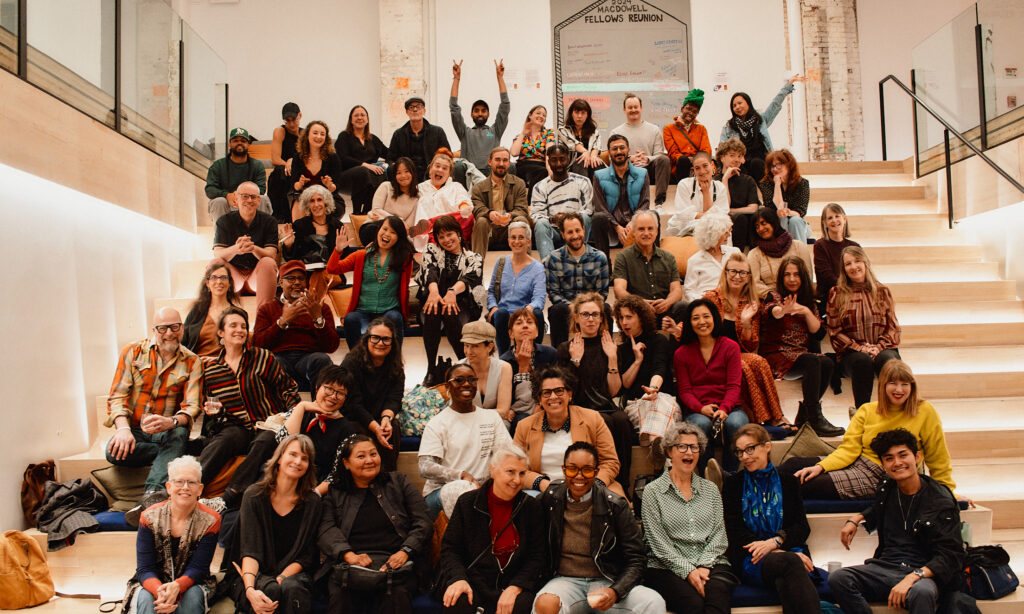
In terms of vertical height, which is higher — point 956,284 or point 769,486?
point 956,284

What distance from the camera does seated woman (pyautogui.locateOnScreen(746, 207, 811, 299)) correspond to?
5883 millimetres

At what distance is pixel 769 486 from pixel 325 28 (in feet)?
28.4

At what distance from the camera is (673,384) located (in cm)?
504

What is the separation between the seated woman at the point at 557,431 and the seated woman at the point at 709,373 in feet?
1.85

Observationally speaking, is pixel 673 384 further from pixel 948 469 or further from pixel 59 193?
pixel 59 193

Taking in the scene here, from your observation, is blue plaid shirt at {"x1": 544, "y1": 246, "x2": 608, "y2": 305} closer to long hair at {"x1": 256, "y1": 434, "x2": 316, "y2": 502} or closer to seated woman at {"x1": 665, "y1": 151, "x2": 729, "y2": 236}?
seated woman at {"x1": 665, "y1": 151, "x2": 729, "y2": 236}

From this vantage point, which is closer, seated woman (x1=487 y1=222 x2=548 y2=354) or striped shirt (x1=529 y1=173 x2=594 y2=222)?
seated woman (x1=487 y1=222 x2=548 y2=354)

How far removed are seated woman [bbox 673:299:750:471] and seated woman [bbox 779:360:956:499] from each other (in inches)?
15.6

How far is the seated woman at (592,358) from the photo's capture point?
479 centimetres

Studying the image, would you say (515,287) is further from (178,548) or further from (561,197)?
(178,548)

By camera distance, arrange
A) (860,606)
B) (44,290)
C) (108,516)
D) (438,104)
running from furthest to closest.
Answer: (438,104), (44,290), (108,516), (860,606)

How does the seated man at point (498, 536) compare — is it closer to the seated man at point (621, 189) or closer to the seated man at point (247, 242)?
the seated man at point (247, 242)

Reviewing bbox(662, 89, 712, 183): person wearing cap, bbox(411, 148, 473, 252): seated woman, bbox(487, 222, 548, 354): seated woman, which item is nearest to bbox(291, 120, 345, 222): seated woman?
bbox(411, 148, 473, 252): seated woman

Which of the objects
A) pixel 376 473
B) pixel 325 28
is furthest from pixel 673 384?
pixel 325 28
